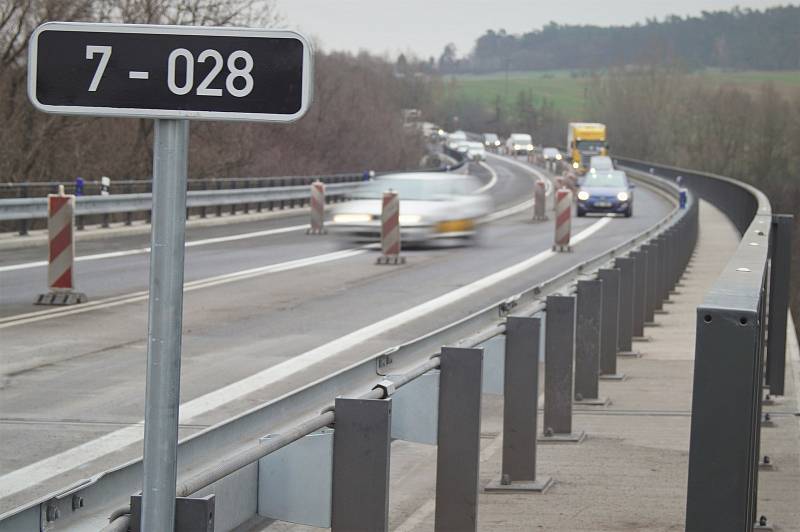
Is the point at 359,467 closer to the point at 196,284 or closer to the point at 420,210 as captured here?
the point at 196,284

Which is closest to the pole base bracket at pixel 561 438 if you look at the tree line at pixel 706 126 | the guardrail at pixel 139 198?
the guardrail at pixel 139 198

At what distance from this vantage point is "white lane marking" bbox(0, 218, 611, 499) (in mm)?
8590

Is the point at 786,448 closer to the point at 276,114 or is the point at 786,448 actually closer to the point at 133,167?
the point at 276,114

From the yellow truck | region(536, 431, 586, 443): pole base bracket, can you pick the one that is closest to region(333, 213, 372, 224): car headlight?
region(536, 431, 586, 443): pole base bracket

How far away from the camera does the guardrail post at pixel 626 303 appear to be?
529 inches

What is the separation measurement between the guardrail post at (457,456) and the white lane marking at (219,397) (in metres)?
2.64

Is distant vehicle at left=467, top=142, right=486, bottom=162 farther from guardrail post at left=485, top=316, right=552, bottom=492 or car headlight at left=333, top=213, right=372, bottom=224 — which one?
guardrail post at left=485, top=316, right=552, bottom=492

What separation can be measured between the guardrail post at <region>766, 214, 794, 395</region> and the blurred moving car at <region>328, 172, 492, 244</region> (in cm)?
1739

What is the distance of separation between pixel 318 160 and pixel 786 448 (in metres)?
73.1

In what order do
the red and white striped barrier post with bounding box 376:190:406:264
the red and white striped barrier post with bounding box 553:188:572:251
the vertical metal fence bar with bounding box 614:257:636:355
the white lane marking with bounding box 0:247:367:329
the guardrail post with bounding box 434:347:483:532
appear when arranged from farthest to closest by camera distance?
1. the red and white striped barrier post with bounding box 553:188:572:251
2. the red and white striped barrier post with bounding box 376:190:406:264
3. the white lane marking with bounding box 0:247:367:329
4. the vertical metal fence bar with bounding box 614:257:636:355
5. the guardrail post with bounding box 434:347:483:532

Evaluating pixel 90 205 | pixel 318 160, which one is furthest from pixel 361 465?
pixel 318 160

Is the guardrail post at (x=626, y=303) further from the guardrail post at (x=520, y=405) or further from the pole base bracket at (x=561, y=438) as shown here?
the guardrail post at (x=520, y=405)

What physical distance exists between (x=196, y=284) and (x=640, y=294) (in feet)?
25.3

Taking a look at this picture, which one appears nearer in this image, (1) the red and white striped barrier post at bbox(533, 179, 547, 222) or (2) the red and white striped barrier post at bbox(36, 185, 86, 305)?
(2) the red and white striped barrier post at bbox(36, 185, 86, 305)
